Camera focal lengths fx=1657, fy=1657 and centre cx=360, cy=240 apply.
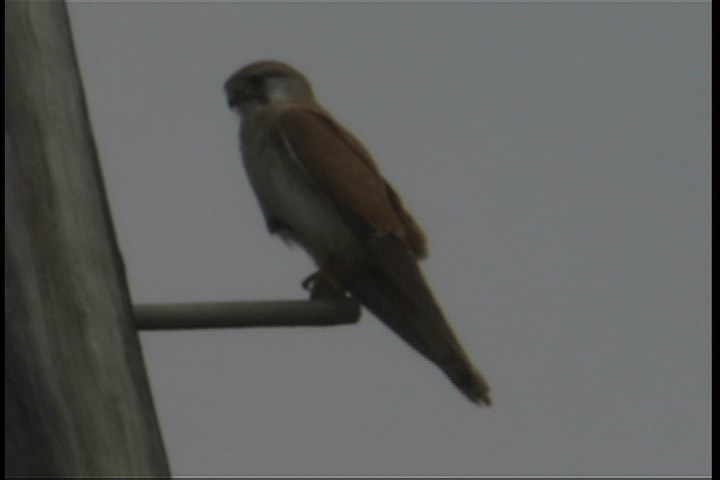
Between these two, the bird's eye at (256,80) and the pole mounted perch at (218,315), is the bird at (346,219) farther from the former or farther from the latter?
the pole mounted perch at (218,315)

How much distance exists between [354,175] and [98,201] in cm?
224

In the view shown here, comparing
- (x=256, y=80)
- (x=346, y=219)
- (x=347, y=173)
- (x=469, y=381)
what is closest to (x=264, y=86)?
(x=256, y=80)

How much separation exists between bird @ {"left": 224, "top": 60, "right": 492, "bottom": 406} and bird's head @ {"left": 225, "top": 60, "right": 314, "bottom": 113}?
0.23 meters

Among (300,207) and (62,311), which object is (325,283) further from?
(62,311)

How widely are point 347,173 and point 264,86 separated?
778mm

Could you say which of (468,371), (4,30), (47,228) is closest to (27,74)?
(4,30)

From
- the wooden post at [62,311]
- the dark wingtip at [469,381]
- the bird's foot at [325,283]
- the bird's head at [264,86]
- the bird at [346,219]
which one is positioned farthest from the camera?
the bird's head at [264,86]

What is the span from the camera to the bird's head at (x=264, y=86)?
559 cm

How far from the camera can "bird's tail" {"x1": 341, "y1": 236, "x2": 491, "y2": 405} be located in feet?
14.5

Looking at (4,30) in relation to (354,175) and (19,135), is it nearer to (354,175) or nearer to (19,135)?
(19,135)

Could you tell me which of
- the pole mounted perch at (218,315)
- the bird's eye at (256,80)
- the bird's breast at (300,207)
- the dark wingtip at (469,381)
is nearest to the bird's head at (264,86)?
the bird's eye at (256,80)

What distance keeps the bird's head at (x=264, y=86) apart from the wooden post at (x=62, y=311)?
2.64m

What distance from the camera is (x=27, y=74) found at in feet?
9.53

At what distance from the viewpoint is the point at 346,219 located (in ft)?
16.1
